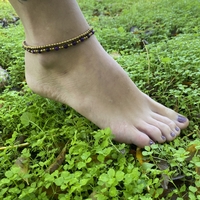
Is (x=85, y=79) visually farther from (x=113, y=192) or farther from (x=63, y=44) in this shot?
(x=113, y=192)

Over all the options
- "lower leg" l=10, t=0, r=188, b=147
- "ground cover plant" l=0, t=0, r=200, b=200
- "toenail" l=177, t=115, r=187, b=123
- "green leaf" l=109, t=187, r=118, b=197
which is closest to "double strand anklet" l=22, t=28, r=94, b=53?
"lower leg" l=10, t=0, r=188, b=147

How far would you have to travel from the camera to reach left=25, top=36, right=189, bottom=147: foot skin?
4.10 feet

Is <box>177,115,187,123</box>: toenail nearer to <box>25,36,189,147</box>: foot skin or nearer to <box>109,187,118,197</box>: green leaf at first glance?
<box>25,36,189,147</box>: foot skin

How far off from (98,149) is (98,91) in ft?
1.18

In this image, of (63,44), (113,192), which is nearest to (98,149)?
(113,192)

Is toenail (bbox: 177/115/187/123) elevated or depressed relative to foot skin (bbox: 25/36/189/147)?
depressed

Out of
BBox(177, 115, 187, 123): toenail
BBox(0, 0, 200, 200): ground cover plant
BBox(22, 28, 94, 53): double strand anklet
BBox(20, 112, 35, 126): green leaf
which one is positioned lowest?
BBox(177, 115, 187, 123): toenail

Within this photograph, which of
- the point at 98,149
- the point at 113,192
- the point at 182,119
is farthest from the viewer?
the point at 182,119

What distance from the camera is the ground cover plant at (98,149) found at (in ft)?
2.96

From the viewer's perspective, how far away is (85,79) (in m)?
1.32

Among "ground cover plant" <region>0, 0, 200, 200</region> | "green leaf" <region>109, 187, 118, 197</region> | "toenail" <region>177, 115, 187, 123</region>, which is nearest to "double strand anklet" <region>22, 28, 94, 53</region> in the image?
"ground cover plant" <region>0, 0, 200, 200</region>

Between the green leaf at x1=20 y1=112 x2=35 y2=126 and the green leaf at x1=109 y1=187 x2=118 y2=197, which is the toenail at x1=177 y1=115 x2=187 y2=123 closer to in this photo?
the green leaf at x1=109 y1=187 x2=118 y2=197

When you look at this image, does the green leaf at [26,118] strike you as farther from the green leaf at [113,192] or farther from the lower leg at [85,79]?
the green leaf at [113,192]

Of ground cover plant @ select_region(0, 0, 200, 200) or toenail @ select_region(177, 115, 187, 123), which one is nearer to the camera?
ground cover plant @ select_region(0, 0, 200, 200)
